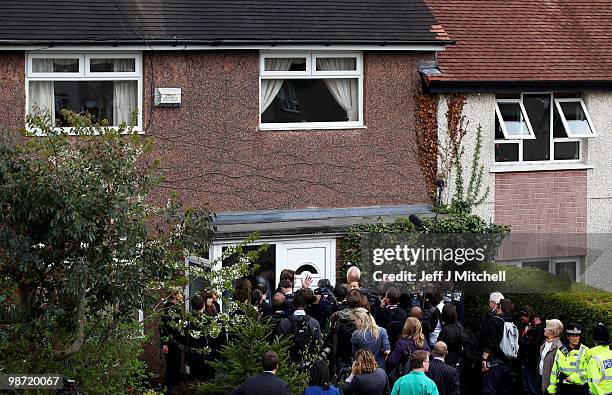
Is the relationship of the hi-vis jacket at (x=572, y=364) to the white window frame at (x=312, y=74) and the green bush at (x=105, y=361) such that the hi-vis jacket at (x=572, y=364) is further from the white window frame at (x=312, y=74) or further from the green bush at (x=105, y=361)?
the white window frame at (x=312, y=74)

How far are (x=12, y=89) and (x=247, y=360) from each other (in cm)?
646

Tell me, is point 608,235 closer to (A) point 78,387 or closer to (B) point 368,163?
(B) point 368,163

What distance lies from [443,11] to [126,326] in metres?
11.1

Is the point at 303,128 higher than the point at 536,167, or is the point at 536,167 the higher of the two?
the point at 303,128

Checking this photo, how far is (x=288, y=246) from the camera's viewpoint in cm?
1867

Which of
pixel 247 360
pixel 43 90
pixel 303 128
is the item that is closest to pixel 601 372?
pixel 247 360

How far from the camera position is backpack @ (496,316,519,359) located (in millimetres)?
15773

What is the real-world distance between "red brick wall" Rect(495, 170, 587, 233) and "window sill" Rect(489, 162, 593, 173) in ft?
0.25

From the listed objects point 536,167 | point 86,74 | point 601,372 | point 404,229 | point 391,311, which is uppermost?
point 86,74

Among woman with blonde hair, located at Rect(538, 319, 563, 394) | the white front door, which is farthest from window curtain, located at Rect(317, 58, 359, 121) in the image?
woman with blonde hair, located at Rect(538, 319, 563, 394)

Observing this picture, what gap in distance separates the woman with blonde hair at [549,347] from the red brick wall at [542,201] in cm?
595

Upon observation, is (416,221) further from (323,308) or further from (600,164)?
(600,164)

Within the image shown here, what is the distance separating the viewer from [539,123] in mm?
21484

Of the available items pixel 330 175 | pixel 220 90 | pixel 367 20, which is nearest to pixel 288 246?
pixel 330 175
